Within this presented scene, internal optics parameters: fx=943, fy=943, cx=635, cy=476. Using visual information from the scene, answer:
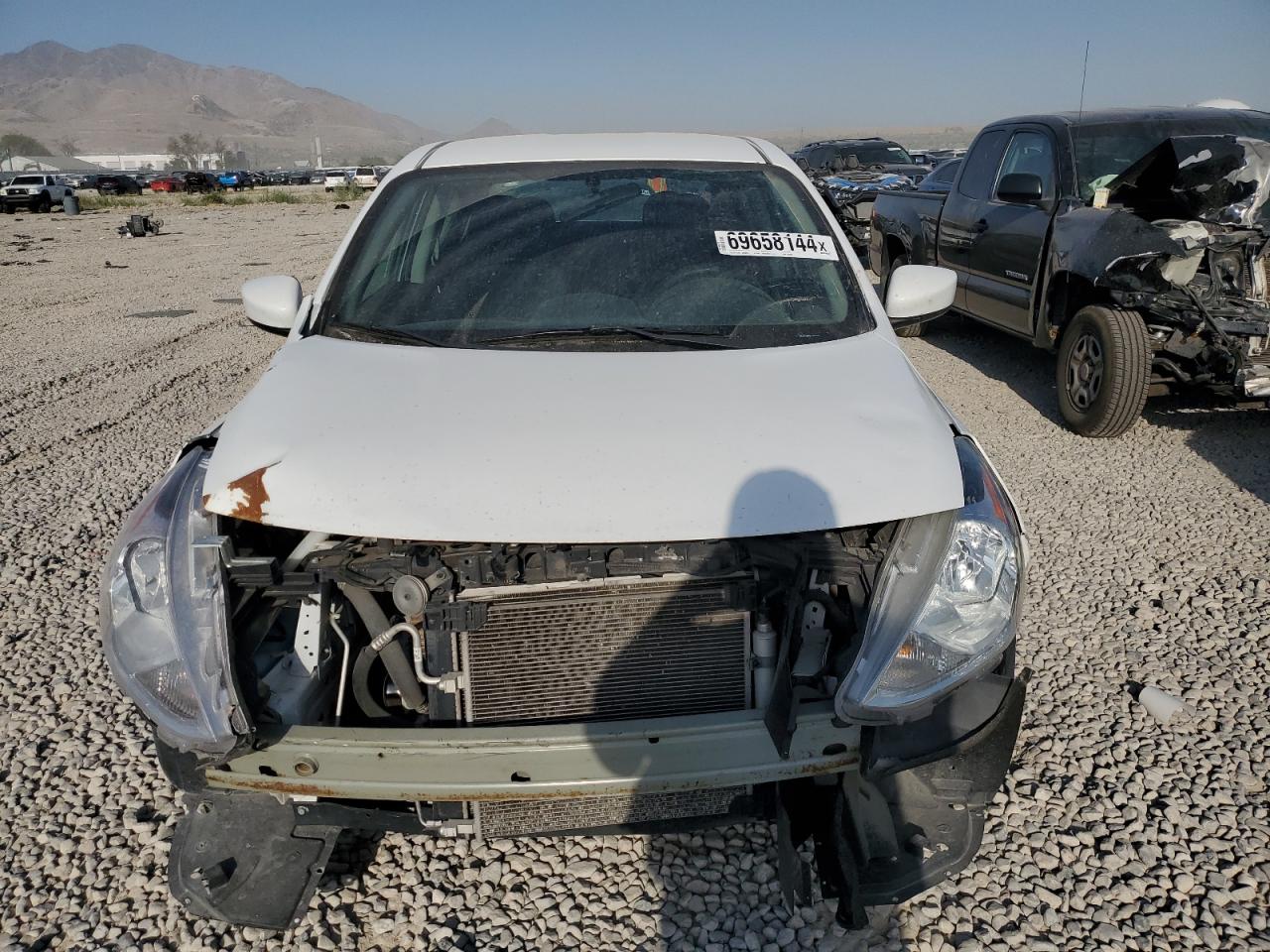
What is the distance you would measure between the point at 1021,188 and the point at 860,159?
1128 centimetres

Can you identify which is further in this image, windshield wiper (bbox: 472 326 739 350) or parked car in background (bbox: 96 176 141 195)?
parked car in background (bbox: 96 176 141 195)

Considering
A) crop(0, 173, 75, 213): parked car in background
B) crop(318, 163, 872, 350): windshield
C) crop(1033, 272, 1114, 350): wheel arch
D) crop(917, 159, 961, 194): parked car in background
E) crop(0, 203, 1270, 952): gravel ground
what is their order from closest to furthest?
crop(0, 203, 1270, 952): gravel ground < crop(318, 163, 872, 350): windshield < crop(1033, 272, 1114, 350): wheel arch < crop(917, 159, 961, 194): parked car in background < crop(0, 173, 75, 213): parked car in background

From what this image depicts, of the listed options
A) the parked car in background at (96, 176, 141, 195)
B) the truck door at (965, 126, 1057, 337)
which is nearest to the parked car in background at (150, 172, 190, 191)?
the parked car in background at (96, 176, 141, 195)

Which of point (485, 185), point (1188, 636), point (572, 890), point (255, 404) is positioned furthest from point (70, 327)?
point (1188, 636)

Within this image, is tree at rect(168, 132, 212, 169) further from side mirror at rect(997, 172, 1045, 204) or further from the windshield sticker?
the windshield sticker

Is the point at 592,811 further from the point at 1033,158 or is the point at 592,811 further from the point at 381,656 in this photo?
the point at 1033,158

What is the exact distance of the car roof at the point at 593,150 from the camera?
336 centimetres

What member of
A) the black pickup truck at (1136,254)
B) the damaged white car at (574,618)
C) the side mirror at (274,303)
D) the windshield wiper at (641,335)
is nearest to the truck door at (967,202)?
the black pickup truck at (1136,254)

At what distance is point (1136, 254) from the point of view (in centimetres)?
527

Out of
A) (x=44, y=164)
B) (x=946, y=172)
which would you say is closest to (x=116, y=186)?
(x=946, y=172)

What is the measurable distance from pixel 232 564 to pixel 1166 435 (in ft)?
18.6

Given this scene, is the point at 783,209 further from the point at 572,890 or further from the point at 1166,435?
the point at 1166,435

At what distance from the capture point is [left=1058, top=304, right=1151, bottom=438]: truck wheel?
534 cm

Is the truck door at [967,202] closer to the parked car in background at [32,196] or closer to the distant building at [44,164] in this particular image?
the parked car in background at [32,196]
